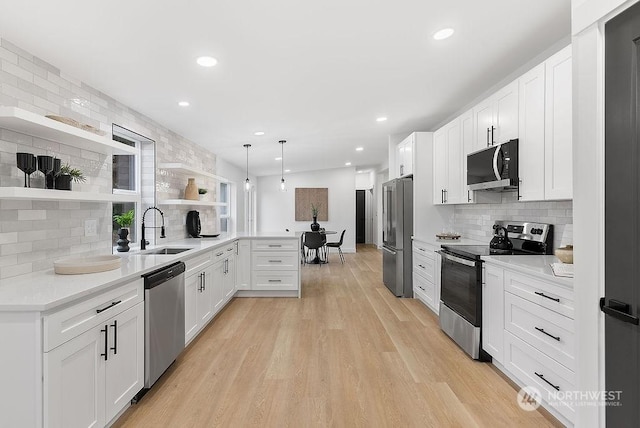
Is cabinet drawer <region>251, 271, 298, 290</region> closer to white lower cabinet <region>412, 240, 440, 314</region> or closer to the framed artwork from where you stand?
white lower cabinet <region>412, 240, 440, 314</region>

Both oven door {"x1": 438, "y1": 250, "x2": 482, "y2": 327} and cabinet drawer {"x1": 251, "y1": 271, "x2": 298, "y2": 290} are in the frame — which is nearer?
oven door {"x1": 438, "y1": 250, "x2": 482, "y2": 327}

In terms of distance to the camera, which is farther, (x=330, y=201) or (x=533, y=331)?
(x=330, y=201)

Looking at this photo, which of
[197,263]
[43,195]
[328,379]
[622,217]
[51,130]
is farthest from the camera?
[197,263]

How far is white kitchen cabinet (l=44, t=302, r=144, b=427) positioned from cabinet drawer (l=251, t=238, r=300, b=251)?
269 cm

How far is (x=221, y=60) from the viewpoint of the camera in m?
2.42

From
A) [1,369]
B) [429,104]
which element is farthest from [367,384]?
[429,104]

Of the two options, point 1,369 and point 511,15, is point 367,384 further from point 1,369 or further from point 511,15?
point 511,15

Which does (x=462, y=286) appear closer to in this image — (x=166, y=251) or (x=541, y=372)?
(x=541, y=372)

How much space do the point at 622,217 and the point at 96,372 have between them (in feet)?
8.13

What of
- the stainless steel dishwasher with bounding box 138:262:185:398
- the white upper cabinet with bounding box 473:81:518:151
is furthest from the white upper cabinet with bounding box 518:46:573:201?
the stainless steel dishwasher with bounding box 138:262:185:398

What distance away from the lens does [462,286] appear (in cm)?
297

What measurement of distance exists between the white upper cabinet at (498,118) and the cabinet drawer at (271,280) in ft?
10.1

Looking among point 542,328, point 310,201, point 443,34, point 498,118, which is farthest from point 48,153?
point 310,201

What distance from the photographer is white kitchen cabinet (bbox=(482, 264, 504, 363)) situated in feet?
8.09
